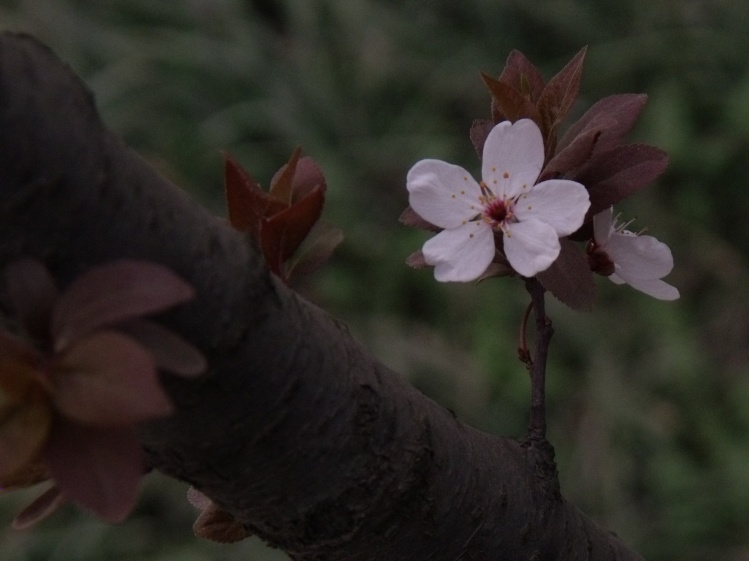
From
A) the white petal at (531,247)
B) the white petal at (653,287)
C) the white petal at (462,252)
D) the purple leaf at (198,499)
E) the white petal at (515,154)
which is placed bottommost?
the purple leaf at (198,499)

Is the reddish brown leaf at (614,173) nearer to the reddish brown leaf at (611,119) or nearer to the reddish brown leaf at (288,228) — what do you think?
the reddish brown leaf at (611,119)

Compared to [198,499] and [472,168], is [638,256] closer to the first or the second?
[198,499]

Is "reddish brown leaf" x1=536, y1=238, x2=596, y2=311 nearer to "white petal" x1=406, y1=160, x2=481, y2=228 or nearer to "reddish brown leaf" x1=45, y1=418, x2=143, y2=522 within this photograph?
"white petal" x1=406, y1=160, x2=481, y2=228

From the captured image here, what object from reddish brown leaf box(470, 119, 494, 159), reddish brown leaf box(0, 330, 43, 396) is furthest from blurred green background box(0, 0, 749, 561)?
reddish brown leaf box(0, 330, 43, 396)

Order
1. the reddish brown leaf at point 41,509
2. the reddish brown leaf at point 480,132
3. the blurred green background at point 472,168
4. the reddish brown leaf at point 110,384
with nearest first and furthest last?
1. the reddish brown leaf at point 110,384
2. the reddish brown leaf at point 41,509
3. the reddish brown leaf at point 480,132
4. the blurred green background at point 472,168

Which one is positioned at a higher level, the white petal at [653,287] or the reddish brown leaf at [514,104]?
the reddish brown leaf at [514,104]

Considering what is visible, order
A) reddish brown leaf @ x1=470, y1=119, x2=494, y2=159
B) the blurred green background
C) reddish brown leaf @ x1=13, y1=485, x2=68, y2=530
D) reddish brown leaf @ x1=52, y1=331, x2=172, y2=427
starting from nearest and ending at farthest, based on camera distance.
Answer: reddish brown leaf @ x1=52, y1=331, x2=172, y2=427, reddish brown leaf @ x1=13, y1=485, x2=68, y2=530, reddish brown leaf @ x1=470, y1=119, x2=494, y2=159, the blurred green background

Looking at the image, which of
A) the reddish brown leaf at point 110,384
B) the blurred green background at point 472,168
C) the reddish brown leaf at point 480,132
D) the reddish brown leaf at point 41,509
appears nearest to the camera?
the reddish brown leaf at point 110,384

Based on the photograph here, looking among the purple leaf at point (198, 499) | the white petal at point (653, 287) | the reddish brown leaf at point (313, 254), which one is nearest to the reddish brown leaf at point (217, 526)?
the purple leaf at point (198, 499)
